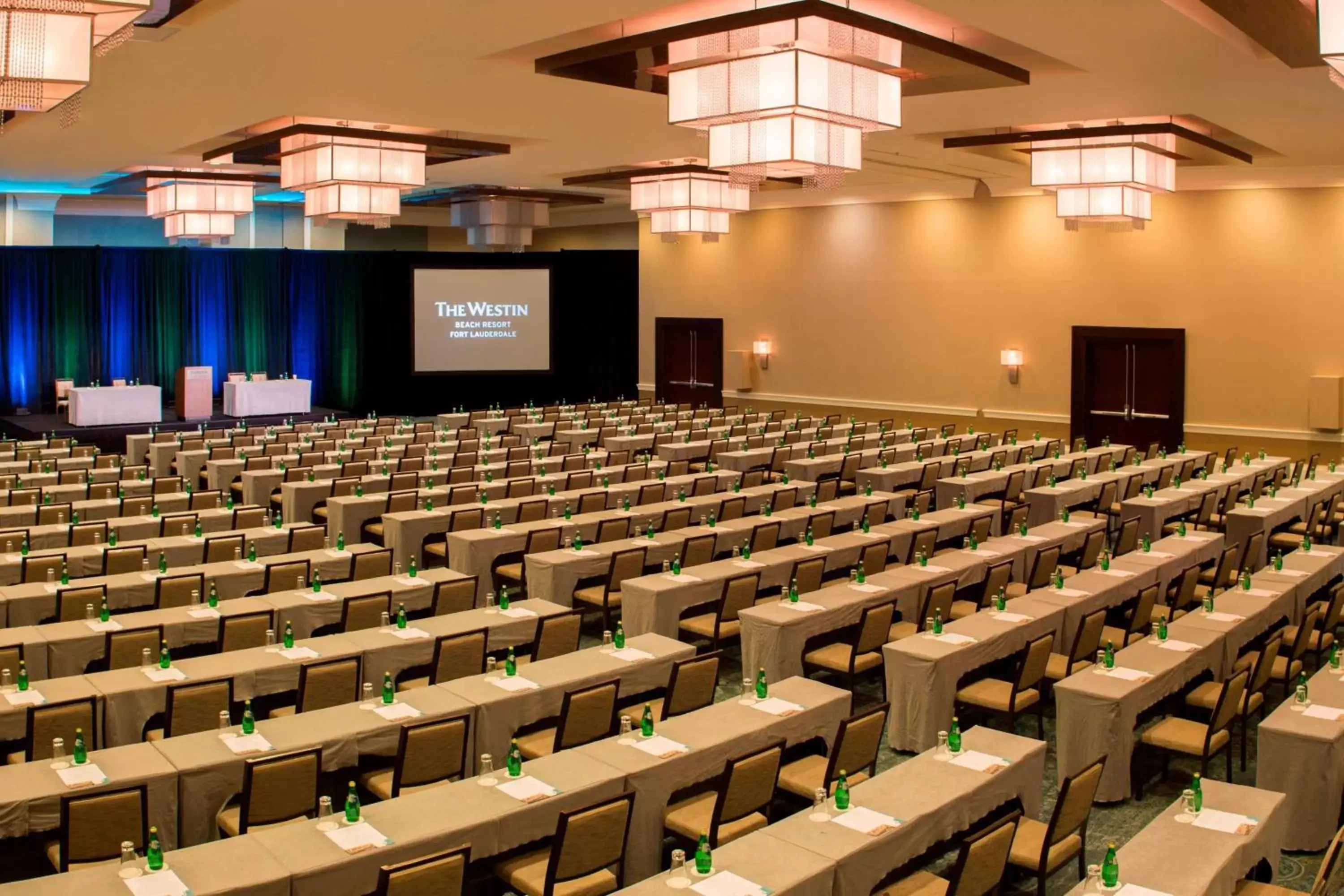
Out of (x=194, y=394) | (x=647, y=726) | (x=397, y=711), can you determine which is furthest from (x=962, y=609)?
(x=194, y=394)

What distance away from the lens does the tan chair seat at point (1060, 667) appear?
823 centimetres

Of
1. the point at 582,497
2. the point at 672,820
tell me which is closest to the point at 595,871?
the point at 672,820

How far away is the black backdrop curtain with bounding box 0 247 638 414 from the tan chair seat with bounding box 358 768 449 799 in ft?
66.8

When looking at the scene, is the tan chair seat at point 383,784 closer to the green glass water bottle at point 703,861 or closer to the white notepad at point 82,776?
the white notepad at point 82,776

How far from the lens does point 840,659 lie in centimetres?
843

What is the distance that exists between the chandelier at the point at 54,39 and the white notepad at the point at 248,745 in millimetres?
3116

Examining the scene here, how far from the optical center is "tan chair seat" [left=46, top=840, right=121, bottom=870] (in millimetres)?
5078

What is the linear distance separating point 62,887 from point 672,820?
2.53 metres

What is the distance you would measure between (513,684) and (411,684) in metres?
1.11

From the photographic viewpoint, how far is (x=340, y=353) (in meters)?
28.2

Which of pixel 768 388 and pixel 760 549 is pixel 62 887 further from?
pixel 768 388

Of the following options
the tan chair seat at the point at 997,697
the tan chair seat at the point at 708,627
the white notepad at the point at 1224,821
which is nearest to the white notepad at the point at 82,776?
the tan chair seat at the point at 708,627

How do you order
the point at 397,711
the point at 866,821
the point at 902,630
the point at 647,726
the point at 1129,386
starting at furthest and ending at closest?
1. the point at 1129,386
2. the point at 902,630
3. the point at 397,711
4. the point at 647,726
5. the point at 866,821

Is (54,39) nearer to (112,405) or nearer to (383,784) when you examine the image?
(383,784)
